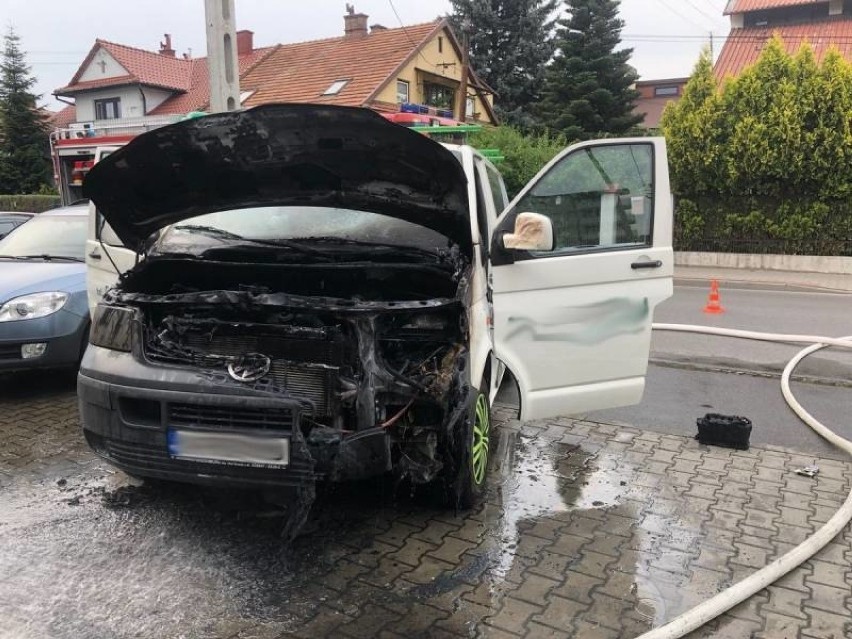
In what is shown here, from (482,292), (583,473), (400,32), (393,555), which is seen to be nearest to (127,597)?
(393,555)

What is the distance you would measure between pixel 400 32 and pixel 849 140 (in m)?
19.1

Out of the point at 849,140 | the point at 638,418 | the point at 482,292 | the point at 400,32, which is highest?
the point at 400,32

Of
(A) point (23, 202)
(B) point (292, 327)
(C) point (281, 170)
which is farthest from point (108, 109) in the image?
(B) point (292, 327)

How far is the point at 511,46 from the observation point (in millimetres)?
29266

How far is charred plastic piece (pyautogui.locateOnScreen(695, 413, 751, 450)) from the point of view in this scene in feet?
16.5

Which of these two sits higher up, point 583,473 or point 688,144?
point 688,144

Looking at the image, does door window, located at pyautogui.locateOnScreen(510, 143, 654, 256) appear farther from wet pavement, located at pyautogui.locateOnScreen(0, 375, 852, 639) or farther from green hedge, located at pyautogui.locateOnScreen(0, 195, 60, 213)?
green hedge, located at pyautogui.locateOnScreen(0, 195, 60, 213)

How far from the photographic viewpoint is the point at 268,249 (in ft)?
12.7

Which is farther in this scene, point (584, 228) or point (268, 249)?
point (584, 228)

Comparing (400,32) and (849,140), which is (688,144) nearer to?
(849,140)

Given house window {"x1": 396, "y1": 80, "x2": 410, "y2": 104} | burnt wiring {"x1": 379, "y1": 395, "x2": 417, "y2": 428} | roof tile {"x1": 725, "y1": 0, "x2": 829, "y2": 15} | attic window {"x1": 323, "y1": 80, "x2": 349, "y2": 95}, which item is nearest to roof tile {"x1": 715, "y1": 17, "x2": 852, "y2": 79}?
roof tile {"x1": 725, "y1": 0, "x2": 829, "y2": 15}

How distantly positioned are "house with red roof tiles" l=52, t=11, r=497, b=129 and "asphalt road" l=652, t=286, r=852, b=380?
1199 centimetres

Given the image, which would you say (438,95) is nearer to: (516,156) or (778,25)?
(516,156)

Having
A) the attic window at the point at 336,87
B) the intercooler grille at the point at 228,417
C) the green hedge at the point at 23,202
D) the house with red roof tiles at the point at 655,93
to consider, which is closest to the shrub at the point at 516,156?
the attic window at the point at 336,87
